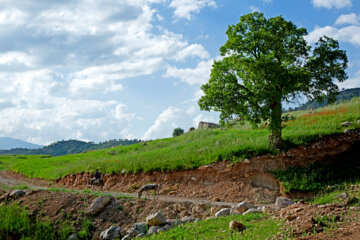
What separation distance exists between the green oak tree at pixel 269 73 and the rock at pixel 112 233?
10307 millimetres

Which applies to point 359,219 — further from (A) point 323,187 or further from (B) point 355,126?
(B) point 355,126

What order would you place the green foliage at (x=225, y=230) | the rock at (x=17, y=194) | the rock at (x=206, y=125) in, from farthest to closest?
1. the rock at (x=206, y=125)
2. the rock at (x=17, y=194)
3. the green foliage at (x=225, y=230)

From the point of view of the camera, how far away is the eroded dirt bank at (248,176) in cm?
1775

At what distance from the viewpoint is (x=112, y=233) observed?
13.8 m

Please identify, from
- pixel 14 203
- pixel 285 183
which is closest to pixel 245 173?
pixel 285 183

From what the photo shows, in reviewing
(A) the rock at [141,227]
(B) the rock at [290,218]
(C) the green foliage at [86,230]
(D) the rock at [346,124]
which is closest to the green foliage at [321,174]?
(D) the rock at [346,124]

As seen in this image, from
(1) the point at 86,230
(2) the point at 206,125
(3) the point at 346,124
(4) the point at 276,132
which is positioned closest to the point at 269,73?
(4) the point at 276,132

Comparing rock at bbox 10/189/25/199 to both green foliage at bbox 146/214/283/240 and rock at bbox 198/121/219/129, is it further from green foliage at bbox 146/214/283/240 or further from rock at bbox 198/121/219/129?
rock at bbox 198/121/219/129

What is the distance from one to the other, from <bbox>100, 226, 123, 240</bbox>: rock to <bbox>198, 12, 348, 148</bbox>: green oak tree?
1031cm

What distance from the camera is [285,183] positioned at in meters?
17.0

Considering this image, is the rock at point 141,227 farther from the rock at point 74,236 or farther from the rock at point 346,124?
the rock at point 346,124

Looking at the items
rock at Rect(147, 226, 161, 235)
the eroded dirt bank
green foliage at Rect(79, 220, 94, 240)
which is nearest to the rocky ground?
the eroded dirt bank

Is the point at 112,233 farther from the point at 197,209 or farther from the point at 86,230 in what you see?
the point at 197,209

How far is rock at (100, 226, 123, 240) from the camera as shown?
1372 centimetres
